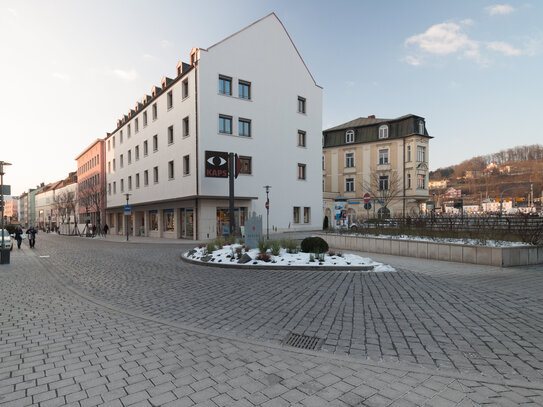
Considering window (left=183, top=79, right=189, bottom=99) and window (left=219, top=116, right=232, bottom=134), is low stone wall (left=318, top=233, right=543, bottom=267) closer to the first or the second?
window (left=219, top=116, right=232, bottom=134)

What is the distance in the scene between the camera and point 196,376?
331cm

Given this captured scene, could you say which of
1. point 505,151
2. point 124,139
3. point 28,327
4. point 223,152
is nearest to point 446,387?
point 28,327

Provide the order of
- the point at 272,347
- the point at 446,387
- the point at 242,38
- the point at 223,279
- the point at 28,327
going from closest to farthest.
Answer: the point at 446,387 → the point at 272,347 → the point at 28,327 → the point at 223,279 → the point at 242,38

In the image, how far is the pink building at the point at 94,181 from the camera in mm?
47019

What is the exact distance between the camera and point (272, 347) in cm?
406

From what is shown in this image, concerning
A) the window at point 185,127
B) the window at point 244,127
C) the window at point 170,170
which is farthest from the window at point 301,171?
the window at point 170,170

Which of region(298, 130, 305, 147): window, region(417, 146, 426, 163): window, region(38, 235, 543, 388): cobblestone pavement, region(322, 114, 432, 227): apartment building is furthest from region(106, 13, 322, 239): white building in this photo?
region(38, 235, 543, 388): cobblestone pavement

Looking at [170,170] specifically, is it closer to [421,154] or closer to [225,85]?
[225,85]

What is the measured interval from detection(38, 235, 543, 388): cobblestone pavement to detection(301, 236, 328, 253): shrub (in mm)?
2035

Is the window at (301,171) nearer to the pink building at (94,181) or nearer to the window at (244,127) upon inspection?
the window at (244,127)

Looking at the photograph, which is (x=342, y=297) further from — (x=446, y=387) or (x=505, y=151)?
(x=505, y=151)

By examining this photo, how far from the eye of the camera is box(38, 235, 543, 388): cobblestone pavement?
3.88 meters

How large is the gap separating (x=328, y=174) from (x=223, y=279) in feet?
133

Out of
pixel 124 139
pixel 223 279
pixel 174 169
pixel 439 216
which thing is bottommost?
pixel 223 279
